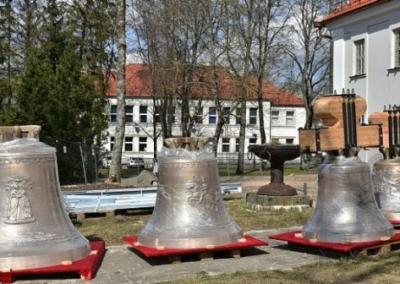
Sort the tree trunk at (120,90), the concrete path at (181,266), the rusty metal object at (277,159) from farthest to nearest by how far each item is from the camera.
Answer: the tree trunk at (120,90) → the rusty metal object at (277,159) → the concrete path at (181,266)

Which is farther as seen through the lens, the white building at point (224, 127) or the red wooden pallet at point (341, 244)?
the white building at point (224, 127)

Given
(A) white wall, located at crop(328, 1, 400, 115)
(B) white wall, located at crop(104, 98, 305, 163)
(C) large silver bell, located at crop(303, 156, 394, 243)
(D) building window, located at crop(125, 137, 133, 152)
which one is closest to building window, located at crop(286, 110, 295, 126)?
(B) white wall, located at crop(104, 98, 305, 163)

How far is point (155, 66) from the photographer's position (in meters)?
36.9

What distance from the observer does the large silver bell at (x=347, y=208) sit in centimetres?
868

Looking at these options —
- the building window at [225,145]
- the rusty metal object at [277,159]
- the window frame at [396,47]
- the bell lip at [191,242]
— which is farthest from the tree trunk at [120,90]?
the building window at [225,145]

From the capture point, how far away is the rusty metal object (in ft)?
46.9

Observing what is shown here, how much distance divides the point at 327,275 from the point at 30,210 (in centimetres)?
340

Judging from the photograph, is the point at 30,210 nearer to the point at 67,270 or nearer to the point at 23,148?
the point at 23,148

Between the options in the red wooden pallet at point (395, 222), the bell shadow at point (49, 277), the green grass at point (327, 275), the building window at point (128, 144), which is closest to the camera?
the green grass at point (327, 275)

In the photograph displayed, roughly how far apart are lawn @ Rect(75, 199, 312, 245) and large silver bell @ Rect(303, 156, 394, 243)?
10.1ft

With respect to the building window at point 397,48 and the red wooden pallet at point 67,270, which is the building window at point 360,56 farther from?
the red wooden pallet at point 67,270

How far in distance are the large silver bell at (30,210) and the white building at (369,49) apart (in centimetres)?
1897

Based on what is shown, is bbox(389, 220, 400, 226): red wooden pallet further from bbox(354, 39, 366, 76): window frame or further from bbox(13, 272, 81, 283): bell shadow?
bbox(354, 39, 366, 76): window frame

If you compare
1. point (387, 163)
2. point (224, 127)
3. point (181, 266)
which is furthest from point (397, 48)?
point (224, 127)
